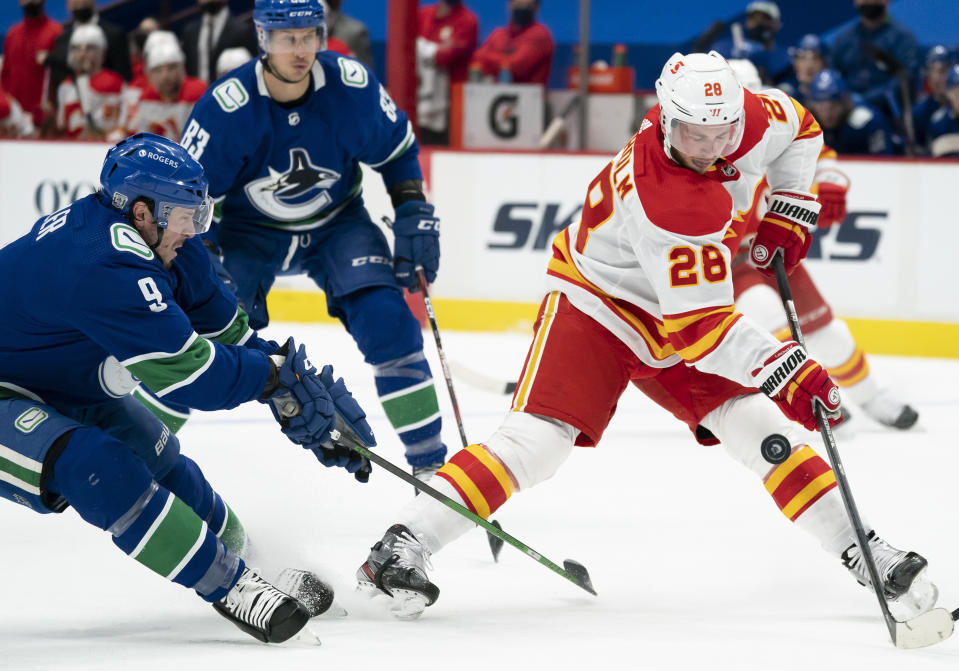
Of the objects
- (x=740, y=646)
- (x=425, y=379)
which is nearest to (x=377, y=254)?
(x=425, y=379)

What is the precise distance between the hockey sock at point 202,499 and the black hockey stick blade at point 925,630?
4.50 ft

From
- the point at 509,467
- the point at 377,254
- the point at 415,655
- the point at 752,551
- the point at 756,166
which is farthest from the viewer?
the point at 377,254

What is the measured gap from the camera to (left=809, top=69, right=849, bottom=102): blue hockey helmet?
6.41 meters

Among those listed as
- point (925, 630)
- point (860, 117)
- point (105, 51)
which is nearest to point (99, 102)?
point (105, 51)

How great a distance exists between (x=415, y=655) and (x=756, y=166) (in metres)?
1.32

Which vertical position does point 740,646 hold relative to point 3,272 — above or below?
below

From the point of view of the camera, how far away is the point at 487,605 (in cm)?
295

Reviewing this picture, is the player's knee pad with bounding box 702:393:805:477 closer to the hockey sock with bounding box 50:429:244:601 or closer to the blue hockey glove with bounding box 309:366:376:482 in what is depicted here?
the blue hockey glove with bounding box 309:366:376:482

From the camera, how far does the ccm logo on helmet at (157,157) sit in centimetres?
256

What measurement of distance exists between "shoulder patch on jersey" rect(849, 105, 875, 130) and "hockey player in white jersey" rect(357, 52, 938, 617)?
3.46 m

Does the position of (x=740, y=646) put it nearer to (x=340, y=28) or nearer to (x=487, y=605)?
(x=487, y=605)

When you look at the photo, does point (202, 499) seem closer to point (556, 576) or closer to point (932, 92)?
point (556, 576)

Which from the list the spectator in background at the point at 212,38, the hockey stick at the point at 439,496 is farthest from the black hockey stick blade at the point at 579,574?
the spectator in background at the point at 212,38

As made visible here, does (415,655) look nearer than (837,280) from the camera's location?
Yes
